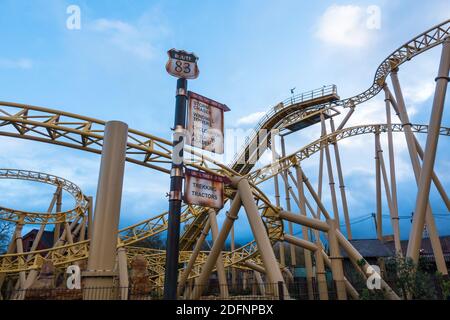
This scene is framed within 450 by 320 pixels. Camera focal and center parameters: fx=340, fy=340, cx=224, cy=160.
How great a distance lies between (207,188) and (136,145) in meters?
3.17

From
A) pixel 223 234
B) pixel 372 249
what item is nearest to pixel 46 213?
pixel 223 234

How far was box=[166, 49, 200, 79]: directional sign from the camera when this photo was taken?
8109 mm

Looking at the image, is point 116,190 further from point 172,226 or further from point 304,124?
point 304,124

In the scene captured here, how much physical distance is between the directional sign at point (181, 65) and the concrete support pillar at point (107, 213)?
2046 millimetres

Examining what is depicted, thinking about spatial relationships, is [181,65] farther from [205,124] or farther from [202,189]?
[202,189]

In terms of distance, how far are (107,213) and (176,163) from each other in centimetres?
224

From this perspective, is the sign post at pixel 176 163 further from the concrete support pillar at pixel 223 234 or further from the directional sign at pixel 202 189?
the concrete support pillar at pixel 223 234

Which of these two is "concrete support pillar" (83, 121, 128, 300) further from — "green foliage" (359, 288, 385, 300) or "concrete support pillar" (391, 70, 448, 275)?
"concrete support pillar" (391, 70, 448, 275)

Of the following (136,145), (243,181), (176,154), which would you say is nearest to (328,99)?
(243,181)

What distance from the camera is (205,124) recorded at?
8273 millimetres

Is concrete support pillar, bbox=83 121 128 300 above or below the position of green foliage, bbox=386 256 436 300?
above

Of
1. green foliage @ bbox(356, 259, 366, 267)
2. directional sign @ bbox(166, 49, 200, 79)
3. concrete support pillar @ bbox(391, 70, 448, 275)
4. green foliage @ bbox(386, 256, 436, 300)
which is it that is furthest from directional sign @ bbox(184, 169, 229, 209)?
green foliage @ bbox(356, 259, 366, 267)

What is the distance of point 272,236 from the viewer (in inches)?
653

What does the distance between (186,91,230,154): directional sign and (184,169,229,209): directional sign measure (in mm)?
676
